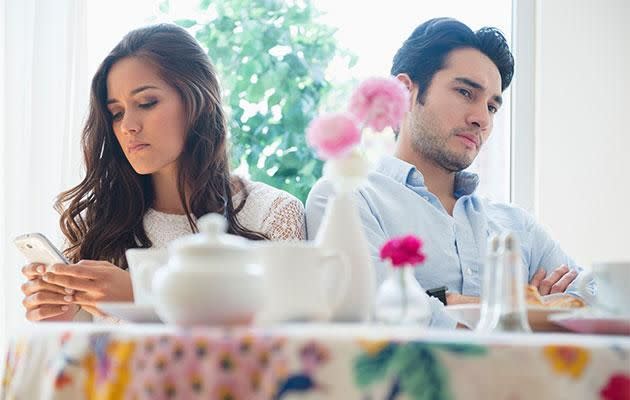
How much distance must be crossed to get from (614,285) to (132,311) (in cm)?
60

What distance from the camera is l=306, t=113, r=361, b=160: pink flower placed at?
113 centimetres

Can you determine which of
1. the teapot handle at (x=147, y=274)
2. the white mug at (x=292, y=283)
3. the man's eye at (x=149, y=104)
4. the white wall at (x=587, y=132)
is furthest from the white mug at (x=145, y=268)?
the white wall at (x=587, y=132)

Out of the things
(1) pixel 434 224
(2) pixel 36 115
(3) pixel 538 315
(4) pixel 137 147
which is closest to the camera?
(3) pixel 538 315

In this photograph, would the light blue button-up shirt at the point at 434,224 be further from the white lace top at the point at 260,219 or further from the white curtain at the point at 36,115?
the white curtain at the point at 36,115

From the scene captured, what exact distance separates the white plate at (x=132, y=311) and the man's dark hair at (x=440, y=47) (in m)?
1.43

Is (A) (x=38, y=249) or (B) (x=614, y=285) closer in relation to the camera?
(B) (x=614, y=285)

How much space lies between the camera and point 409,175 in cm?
232

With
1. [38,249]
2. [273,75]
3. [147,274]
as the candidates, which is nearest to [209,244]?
[147,274]

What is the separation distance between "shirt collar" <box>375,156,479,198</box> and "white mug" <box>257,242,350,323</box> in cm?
128

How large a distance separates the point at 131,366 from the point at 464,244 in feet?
5.02

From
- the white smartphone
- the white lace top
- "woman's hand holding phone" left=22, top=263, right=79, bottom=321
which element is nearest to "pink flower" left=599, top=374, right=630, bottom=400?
the white smartphone

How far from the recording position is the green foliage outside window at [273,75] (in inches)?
113

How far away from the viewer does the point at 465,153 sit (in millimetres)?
2379

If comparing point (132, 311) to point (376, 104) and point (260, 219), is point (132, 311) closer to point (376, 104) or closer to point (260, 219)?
point (376, 104)
